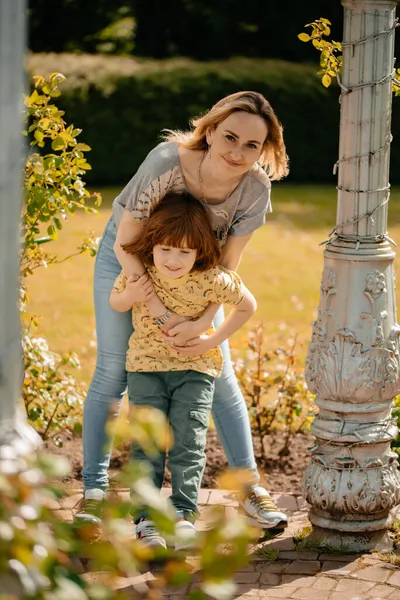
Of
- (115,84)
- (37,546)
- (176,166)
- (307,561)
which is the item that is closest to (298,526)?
(307,561)

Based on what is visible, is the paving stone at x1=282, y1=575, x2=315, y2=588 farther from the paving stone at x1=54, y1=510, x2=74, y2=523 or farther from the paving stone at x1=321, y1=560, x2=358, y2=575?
the paving stone at x1=54, y1=510, x2=74, y2=523

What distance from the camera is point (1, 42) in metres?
1.54

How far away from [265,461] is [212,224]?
4.87 feet

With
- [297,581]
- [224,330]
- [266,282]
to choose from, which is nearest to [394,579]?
[297,581]

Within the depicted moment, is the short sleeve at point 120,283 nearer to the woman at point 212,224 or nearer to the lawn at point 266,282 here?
the woman at point 212,224

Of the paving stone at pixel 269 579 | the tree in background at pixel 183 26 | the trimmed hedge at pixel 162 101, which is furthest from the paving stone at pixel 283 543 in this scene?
the tree in background at pixel 183 26

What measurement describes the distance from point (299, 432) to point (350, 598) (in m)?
1.84

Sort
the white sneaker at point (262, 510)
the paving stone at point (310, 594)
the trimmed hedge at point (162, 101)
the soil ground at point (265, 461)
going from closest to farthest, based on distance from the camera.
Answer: the paving stone at point (310, 594)
the white sneaker at point (262, 510)
the soil ground at point (265, 461)
the trimmed hedge at point (162, 101)

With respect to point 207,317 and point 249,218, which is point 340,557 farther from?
point 249,218

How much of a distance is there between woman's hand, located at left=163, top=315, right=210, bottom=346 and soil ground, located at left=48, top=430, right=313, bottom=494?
0.99 meters

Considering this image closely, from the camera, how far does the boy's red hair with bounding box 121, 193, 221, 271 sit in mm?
3410

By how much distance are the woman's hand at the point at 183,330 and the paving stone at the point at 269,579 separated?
0.84m

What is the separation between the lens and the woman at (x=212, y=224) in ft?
11.3

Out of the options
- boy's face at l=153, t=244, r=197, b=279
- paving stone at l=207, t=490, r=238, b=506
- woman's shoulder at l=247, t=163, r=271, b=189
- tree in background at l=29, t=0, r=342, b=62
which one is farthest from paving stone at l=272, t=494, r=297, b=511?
tree in background at l=29, t=0, r=342, b=62
